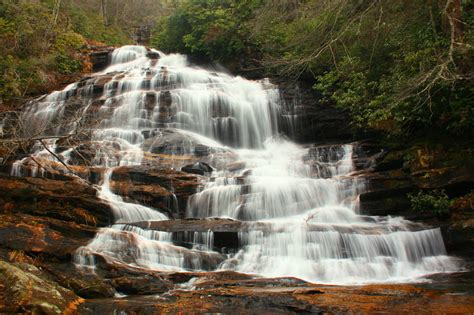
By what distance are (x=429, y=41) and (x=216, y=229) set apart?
24.7 feet

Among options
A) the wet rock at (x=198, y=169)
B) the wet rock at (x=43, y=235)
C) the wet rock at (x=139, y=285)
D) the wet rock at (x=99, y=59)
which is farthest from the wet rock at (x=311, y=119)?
the wet rock at (x=99, y=59)

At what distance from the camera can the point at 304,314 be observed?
450 cm

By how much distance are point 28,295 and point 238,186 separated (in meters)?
6.83

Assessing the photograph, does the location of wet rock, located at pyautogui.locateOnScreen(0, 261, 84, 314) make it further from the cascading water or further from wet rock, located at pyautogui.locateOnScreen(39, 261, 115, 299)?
the cascading water

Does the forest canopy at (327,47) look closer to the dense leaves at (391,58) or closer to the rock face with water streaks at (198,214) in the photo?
the dense leaves at (391,58)

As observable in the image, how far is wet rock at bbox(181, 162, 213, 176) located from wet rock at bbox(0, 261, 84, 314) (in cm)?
736

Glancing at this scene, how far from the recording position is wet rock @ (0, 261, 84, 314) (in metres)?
3.69

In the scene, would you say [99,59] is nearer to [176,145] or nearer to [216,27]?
[216,27]

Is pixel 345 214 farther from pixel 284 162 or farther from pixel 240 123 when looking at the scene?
pixel 240 123

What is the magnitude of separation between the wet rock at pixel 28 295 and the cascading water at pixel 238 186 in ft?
7.61

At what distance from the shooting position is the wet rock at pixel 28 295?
3693 millimetres

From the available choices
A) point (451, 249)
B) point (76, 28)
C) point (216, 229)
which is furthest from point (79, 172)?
point (76, 28)

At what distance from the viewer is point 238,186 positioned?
10.3m

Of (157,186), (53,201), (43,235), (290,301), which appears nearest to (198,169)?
(157,186)
